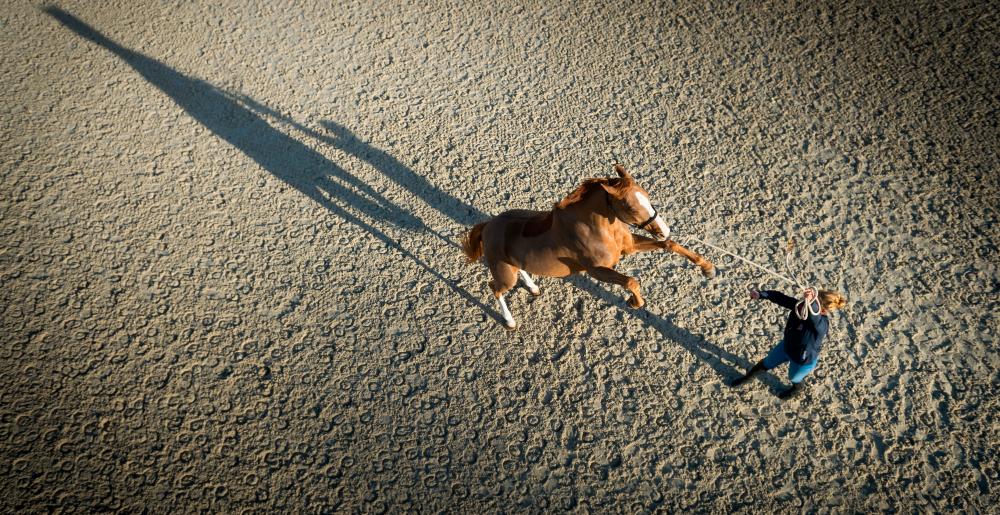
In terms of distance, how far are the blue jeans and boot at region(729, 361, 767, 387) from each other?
1.6 inches

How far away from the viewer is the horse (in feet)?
10.8

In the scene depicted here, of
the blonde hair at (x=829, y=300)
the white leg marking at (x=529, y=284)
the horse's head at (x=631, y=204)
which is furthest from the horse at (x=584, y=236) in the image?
the blonde hair at (x=829, y=300)

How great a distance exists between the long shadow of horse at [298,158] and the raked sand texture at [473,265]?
0.03m

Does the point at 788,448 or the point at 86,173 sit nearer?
the point at 788,448

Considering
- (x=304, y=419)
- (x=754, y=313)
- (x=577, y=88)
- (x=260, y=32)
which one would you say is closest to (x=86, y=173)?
(x=260, y=32)

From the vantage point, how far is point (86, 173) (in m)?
5.69

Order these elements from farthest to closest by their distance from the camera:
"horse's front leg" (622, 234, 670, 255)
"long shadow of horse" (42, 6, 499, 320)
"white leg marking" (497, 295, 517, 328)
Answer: "long shadow of horse" (42, 6, 499, 320)
"white leg marking" (497, 295, 517, 328)
"horse's front leg" (622, 234, 670, 255)

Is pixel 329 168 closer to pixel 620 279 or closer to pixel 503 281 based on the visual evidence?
pixel 503 281

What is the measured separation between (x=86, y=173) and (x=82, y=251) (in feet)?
3.23

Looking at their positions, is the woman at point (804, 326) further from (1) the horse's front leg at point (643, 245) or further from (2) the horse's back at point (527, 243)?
(2) the horse's back at point (527, 243)

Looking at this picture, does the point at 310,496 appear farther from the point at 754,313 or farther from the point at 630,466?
the point at 754,313

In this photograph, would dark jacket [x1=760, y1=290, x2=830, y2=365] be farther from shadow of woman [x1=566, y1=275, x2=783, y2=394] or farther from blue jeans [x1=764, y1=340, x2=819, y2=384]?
shadow of woman [x1=566, y1=275, x2=783, y2=394]

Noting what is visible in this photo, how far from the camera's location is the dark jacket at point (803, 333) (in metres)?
3.69

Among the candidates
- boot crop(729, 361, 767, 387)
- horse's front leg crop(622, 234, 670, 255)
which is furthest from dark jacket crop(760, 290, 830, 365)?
horse's front leg crop(622, 234, 670, 255)
